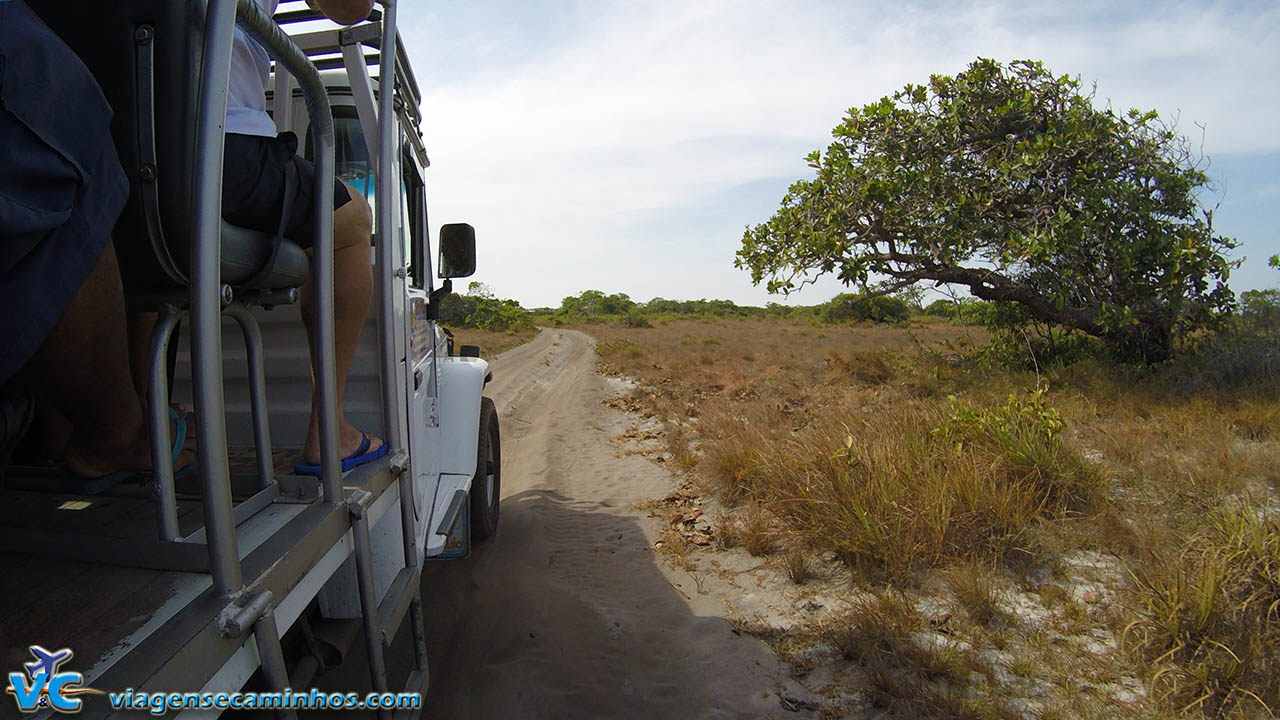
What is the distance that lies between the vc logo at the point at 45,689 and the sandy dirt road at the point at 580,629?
2100mm

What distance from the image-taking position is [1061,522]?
4020 millimetres

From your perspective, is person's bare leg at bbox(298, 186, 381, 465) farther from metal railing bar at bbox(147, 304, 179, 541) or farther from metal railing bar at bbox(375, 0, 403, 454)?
metal railing bar at bbox(147, 304, 179, 541)

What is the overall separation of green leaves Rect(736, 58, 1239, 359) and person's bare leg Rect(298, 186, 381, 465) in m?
7.71

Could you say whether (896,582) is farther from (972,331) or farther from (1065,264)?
(972,331)

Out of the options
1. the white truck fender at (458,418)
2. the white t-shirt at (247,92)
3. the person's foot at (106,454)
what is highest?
the white t-shirt at (247,92)

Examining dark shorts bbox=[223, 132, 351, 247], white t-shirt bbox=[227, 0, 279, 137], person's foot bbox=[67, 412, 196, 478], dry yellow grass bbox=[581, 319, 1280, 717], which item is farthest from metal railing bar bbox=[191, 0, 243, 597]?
dry yellow grass bbox=[581, 319, 1280, 717]

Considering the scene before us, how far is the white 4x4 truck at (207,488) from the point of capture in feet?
3.68

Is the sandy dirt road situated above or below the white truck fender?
below

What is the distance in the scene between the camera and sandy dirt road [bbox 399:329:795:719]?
2.91 meters

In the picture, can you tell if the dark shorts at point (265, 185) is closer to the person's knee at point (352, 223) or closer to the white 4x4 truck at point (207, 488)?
the white 4x4 truck at point (207, 488)

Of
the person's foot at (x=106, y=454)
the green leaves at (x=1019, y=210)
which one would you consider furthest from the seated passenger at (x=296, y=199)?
the green leaves at (x=1019, y=210)

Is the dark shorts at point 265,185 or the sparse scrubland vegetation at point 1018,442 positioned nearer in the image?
the dark shorts at point 265,185

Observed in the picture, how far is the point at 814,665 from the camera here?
3086 mm

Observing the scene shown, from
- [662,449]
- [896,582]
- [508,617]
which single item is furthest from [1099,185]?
[508,617]
